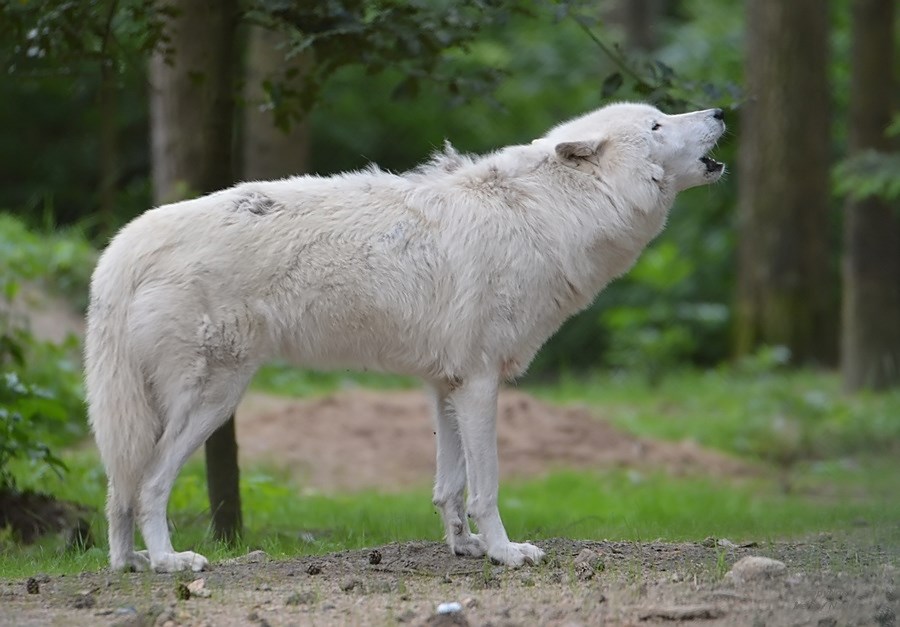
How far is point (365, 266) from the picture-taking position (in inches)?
227

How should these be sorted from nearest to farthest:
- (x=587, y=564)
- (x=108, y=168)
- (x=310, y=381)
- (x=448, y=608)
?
(x=448, y=608) → (x=587, y=564) → (x=310, y=381) → (x=108, y=168)

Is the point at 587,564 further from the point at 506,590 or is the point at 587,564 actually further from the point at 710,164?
the point at 710,164

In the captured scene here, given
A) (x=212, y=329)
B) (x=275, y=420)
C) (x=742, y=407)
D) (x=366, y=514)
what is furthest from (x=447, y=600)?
(x=742, y=407)

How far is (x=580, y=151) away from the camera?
610 cm

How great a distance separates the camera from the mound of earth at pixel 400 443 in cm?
1061

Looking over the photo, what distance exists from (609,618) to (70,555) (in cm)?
299

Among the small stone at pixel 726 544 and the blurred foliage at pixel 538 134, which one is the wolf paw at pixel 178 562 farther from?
the blurred foliage at pixel 538 134

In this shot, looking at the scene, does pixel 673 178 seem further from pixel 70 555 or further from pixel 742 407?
pixel 742 407

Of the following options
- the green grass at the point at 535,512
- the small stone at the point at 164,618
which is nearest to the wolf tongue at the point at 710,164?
the green grass at the point at 535,512

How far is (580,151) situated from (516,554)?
1.96 meters

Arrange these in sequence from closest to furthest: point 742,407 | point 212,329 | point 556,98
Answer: point 212,329, point 742,407, point 556,98

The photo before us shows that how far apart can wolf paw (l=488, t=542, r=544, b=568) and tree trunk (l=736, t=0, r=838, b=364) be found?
10448 mm

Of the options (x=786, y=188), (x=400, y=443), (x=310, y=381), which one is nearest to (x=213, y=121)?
(x=400, y=443)

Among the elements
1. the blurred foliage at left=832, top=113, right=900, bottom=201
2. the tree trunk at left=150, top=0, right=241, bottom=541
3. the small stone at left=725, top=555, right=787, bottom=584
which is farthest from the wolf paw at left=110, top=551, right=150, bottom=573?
the blurred foliage at left=832, top=113, right=900, bottom=201
